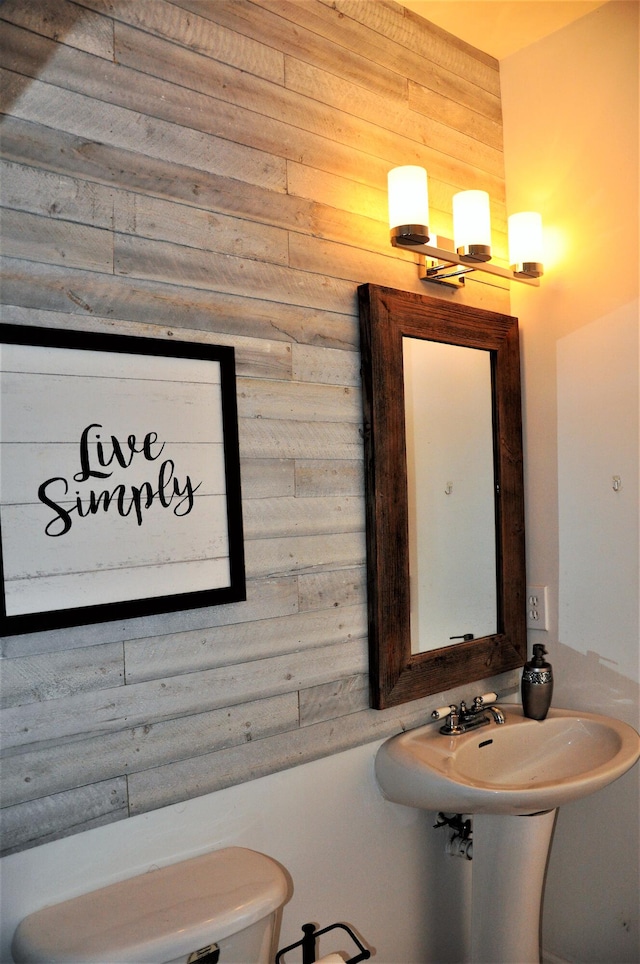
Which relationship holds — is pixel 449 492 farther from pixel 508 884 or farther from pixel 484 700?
pixel 508 884

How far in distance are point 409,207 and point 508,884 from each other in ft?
5.29

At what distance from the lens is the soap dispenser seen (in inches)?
75.9

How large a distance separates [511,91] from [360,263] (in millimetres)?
880

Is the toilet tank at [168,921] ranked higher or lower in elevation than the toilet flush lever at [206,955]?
higher

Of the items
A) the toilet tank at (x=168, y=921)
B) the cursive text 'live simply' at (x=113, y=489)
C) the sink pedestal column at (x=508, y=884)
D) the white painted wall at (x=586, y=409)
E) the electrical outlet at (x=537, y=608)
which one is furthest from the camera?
the electrical outlet at (x=537, y=608)

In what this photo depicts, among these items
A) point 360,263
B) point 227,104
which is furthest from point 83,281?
point 360,263

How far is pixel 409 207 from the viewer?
70.2 inches

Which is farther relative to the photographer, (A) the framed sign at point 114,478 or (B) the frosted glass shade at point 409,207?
(B) the frosted glass shade at point 409,207

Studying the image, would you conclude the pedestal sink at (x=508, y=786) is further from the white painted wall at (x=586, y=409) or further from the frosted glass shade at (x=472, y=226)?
the frosted glass shade at (x=472, y=226)

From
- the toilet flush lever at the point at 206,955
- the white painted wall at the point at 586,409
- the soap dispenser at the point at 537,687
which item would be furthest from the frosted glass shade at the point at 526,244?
the toilet flush lever at the point at 206,955

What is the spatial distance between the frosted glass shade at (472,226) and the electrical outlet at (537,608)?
95cm

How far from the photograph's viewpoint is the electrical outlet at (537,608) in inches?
84.5

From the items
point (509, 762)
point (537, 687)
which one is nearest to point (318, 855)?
point (509, 762)

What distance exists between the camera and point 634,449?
1.93m
